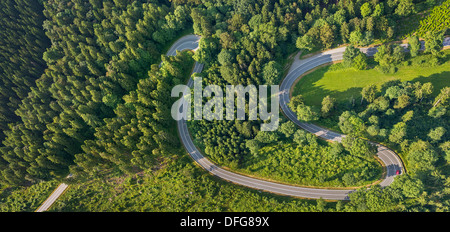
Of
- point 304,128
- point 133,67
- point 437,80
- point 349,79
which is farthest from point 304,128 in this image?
point 133,67

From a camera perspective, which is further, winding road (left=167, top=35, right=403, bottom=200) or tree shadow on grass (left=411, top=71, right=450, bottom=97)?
tree shadow on grass (left=411, top=71, right=450, bottom=97)

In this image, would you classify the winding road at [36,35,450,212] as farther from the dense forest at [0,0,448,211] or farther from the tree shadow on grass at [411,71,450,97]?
the tree shadow on grass at [411,71,450,97]

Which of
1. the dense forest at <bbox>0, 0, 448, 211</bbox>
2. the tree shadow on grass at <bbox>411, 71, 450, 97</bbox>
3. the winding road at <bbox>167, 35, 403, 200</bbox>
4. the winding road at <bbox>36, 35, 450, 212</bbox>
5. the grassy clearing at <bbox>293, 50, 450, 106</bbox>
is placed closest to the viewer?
the winding road at <bbox>167, 35, 403, 200</bbox>

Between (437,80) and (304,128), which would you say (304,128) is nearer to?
(304,128)

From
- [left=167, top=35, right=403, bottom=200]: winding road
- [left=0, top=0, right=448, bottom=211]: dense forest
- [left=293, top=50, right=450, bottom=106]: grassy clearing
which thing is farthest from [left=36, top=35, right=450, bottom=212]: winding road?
[left=293, top=50, right=450, bottom=106]: grassy clearing

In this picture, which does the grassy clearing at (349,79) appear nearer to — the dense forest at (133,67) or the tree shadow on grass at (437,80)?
the tree shadow on grass at (437,80)

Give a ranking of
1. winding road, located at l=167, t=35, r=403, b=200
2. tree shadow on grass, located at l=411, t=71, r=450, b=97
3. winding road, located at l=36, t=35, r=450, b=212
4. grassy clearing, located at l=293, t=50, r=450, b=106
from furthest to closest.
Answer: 1. grassy clearing, located at l=293, t=50, r=450, b=106
2. tree shadow on grass, located at l=411, t=71, r=450, b=97
3. winding road, located at l=36, t=35, r=450, b=212
4. winding road, located at l=167, t=35, r=403, b=200

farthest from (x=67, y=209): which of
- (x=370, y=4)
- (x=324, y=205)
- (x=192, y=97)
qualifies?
(x=370, y=4)
